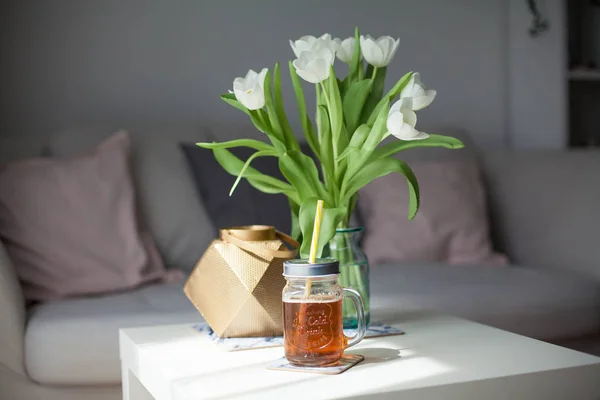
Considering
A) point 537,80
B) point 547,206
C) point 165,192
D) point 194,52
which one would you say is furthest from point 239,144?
point 537,80

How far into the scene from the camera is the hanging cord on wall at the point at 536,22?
3.46 m

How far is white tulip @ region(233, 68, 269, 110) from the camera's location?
1281 mm

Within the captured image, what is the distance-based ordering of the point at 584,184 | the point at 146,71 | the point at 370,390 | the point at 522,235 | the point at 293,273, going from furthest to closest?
the point at 146,71 < the point at 522,235 < the point at 584,184 < the point at 293,273 < the point at 370,390

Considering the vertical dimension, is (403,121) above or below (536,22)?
below

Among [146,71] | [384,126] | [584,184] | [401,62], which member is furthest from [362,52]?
[401,62]

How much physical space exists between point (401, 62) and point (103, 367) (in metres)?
2.03

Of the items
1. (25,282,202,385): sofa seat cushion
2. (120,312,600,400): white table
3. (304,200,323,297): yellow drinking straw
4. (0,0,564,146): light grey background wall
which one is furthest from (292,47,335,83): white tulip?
(0,0,564,146): light grey background wall

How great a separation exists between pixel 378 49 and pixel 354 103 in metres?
0.10

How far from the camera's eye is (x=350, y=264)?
135 cm

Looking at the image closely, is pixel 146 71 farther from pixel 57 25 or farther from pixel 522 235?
pixel 522 235

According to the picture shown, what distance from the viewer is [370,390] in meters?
1.00

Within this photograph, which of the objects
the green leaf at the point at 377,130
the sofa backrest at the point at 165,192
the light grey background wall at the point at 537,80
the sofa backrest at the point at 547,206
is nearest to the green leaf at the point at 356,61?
the green leaf at the point at 377,130

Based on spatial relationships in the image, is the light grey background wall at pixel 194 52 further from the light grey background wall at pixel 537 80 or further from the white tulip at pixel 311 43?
the white tulip at pixel 311 43

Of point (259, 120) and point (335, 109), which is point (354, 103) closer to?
point (335, 109)
